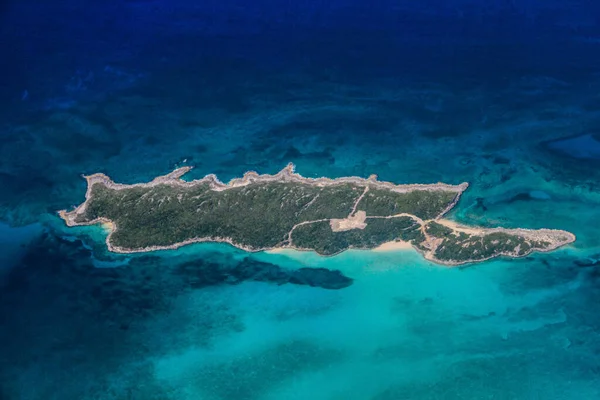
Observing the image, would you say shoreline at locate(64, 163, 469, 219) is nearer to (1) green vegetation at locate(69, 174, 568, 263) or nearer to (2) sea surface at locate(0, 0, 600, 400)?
(1) green vegetation at locate(69, 174, 568, 263)

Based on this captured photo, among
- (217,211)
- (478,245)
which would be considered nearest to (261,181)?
(217,211)

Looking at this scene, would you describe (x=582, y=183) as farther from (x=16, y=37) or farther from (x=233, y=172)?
(x=16, y=37)

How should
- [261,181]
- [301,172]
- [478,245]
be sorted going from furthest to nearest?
1. [301,172]
2. [261,181]
3. [478,245]

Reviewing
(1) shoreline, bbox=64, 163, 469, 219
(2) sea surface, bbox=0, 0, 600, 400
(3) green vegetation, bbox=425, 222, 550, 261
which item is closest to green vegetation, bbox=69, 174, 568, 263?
(3) green vegetation, bbox=425, 222, 550, 261

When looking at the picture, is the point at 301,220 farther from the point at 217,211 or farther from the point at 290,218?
the point at 217,211

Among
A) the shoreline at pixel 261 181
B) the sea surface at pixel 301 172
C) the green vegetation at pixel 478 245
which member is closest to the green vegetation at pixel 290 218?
the green vegetation at pixel 478 245

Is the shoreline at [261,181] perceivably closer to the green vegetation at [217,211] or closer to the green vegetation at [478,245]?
the green vegetation at [217,211]
